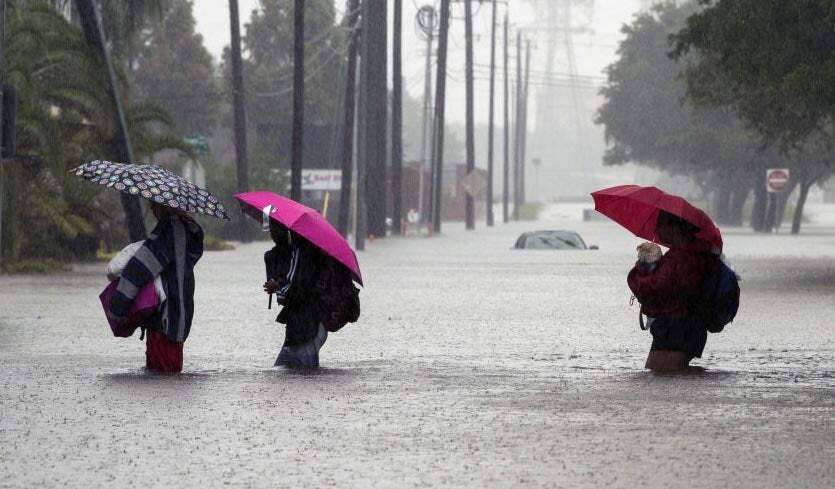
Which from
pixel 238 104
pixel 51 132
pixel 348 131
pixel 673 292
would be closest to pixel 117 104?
pixel 51 132

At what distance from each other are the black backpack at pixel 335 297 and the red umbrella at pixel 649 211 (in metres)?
1.97

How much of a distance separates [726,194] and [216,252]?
68.3m

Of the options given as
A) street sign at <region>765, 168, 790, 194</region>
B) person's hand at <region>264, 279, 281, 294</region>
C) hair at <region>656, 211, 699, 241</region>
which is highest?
hair at <region>656, 211, 699, 241</region>

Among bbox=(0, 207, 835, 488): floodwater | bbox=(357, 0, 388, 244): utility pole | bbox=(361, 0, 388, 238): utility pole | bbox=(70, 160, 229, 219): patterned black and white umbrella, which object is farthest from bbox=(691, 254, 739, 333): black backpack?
bbox=(361, 0, 388, 238): utility pole

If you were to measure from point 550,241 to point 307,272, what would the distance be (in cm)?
3579

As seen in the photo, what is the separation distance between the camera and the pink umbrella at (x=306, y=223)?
14.7m

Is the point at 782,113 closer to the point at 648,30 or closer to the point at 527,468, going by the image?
the point at 527,468

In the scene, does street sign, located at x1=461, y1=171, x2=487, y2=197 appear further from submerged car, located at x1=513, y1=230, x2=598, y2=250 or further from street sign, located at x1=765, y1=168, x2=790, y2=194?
submerged car, located at x1=513, y1=230, x2=598, y2=250

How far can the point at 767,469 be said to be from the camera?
991 centimetres

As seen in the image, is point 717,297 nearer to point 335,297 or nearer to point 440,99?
point 335,297

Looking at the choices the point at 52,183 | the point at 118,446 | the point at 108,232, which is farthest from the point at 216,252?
the point at 118,446

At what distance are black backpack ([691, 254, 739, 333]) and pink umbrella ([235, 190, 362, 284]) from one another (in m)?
2.54

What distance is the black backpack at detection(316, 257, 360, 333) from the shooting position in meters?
14.9

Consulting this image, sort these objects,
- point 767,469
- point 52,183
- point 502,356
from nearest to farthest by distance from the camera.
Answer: point 767,469
point 502,356
point 52,183
